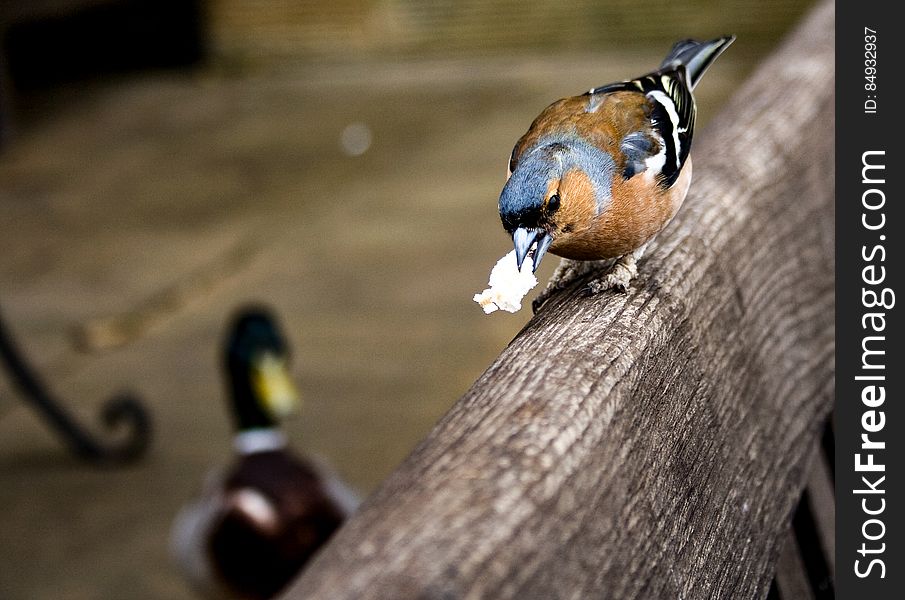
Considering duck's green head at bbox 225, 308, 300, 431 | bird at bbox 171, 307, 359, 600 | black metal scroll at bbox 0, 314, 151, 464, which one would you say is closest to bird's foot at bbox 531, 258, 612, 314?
bird at bbox 171, 307, 359, 600

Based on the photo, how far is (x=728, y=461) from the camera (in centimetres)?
115

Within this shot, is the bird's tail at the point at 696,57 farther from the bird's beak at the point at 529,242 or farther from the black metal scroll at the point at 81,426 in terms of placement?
the black metal scroll at the point at 81,426

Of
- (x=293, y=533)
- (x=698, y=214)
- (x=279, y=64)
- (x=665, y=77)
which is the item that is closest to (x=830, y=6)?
(x=665, y=77)

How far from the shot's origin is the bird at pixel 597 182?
1321 mm

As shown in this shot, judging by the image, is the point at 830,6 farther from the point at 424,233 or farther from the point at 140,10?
the point at 140,10

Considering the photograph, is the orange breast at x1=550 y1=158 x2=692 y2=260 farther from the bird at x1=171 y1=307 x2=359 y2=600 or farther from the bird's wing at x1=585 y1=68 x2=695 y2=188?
the bird at x1=171 y1=307 x2=359 y2=600

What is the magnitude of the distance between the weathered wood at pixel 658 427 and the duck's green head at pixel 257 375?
1.80 meters

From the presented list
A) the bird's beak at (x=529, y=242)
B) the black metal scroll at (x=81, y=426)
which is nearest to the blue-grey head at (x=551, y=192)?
the bird's beak at (x=529, y=242)

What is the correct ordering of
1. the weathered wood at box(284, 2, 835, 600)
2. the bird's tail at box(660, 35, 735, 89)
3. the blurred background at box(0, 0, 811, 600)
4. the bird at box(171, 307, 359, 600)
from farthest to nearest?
the blurred background at box(0, 0, 811, 600)
the bird at box(171, 307, 359, 600)
the bird's tail at box(660, 35, 735, 89)
the weathered wood at box(284, 2, 835, 600)

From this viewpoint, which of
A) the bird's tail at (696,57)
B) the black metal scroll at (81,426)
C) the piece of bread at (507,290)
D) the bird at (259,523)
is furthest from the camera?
the black metal scroll at (81,426)

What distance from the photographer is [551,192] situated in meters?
1.34

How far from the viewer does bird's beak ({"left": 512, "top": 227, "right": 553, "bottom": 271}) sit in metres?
1.29

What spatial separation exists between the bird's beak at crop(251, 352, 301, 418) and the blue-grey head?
6.45 feet

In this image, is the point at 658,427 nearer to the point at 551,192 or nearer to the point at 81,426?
the point at 551,192
